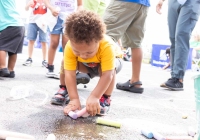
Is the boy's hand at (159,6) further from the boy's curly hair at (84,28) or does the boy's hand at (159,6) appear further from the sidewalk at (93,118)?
the boy's curly hair at (84,28)

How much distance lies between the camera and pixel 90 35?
1225 millimetres

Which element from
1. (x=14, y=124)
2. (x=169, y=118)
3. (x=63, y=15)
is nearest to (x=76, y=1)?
(x=63, y=15)

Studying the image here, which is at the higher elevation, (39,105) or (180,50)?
(180,50)

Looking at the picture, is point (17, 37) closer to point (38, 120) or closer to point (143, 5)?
point (143, 5)

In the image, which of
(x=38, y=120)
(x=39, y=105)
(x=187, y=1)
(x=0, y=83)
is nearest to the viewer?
(x=38, y=120)

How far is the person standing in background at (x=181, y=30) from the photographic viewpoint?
2.41 metres

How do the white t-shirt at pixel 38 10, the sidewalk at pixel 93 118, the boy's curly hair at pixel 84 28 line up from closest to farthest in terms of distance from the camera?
the sidewalk at pixel 93 118, the boy's curly hair at pixel 84 28, the white t-shirt at pixel 38 10

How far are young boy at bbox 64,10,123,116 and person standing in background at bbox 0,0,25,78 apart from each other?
1080 millimetres

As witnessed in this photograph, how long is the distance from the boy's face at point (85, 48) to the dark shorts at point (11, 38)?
1.28 m

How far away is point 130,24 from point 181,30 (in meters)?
0.55

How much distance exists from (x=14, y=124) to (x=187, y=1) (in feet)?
6.18

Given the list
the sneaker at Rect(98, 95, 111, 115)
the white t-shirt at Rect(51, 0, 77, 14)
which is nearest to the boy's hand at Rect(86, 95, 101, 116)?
the sneaker at Rect(98, 95, 111, 115)

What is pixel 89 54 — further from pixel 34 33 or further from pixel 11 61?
pixel 34 33

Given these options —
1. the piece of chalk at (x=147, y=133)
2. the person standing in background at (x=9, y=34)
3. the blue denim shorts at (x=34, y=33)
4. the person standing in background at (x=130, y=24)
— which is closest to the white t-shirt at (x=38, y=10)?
the blue denim shorts at (x=34, y=33)
